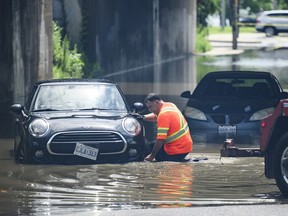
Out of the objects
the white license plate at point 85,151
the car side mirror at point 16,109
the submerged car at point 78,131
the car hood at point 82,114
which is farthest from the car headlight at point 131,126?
the car side mirror at point 16,109

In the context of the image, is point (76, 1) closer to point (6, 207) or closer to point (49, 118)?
point (49, 118)

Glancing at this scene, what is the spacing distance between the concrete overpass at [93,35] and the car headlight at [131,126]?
16.5ft

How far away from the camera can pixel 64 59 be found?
3120 cm

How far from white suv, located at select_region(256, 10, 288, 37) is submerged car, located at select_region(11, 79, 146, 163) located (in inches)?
2476

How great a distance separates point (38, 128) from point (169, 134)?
1853 millimetres

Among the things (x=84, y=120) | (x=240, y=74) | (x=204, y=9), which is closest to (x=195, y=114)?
(x=240, y=74)

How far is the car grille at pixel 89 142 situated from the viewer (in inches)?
578

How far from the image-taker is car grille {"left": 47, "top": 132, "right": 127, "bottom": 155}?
14688mm

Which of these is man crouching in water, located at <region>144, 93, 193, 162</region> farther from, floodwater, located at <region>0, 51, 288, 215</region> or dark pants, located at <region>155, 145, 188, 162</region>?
floodwater, located at <region>0, 51, 288, 215</region>

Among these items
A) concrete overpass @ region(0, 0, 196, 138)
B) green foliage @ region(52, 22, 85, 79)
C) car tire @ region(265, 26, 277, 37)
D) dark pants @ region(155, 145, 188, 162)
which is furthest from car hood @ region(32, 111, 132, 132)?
car tire @ region(265, 26, 277, 37)

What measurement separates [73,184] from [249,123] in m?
6.11

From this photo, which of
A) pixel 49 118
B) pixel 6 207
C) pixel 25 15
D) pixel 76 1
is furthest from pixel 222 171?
pixel 76 1

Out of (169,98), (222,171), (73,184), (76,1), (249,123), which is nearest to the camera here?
(73,184)

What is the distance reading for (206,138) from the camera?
18516 millimetres
